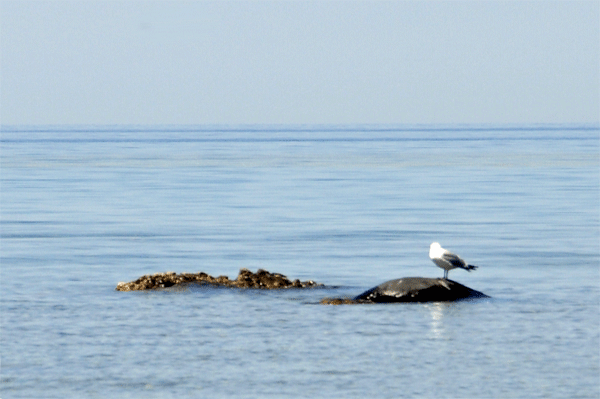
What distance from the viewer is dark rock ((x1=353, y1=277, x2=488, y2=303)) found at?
18000 mm

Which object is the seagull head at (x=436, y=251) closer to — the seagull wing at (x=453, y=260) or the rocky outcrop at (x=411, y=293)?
the seagull wing at (x=453, y=260)

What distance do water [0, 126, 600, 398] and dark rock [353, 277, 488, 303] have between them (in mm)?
419

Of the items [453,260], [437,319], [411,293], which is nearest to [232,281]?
[411,293]

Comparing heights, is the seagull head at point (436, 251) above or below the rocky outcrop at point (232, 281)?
above

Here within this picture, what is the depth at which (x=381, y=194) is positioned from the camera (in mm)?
45438

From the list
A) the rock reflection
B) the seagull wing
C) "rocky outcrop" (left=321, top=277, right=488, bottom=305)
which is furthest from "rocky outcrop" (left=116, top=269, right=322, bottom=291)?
the rock reflection

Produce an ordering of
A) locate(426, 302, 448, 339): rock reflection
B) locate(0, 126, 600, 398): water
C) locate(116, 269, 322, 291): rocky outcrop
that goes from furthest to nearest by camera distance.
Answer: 1. locate(116, 269, 322, 291): rocky outcrop
2. locate(426, 302, 448, 339): rock reflection
3. locate(0, 126, 600, 398): water

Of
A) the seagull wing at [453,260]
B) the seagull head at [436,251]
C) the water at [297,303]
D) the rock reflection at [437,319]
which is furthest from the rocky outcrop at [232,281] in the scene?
the rock reflection at [437,319]

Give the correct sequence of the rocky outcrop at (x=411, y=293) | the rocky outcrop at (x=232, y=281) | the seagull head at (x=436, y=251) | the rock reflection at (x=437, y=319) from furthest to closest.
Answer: the rocky outcrop at (x=232, y=281) → the seagull head at (x=436, y=251) → the rocky outcrop at (x=411, y=293) → the rock reflection at (x=437, y=319)

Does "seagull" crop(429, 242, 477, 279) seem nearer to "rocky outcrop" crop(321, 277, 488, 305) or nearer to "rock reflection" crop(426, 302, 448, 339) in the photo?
"rocky outcrop" crop(321, 277, 488, 305)

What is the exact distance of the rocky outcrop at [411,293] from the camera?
59.0ft

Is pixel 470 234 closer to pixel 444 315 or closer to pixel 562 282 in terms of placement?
pixel 562 282

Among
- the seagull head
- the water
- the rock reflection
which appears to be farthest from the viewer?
the seagull head

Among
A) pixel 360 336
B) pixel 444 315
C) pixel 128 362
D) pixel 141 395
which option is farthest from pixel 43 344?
pixel 444 315
